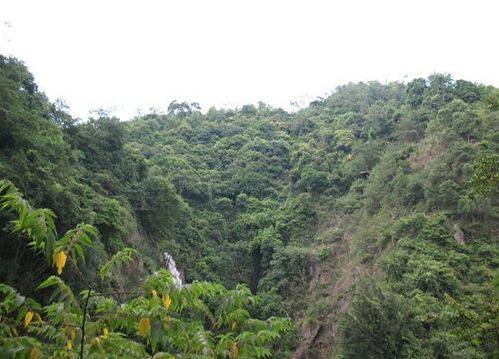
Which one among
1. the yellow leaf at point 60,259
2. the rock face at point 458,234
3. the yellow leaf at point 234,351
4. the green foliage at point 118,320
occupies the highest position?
the yellow leaf at point 60,259

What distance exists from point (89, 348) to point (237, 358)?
36.5 inches

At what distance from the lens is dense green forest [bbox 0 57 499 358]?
291 centimetres

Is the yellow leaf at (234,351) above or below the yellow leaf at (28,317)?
below

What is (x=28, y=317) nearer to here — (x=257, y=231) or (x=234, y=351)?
(x=234, y=351)

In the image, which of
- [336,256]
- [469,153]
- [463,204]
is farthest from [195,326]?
[336,256]

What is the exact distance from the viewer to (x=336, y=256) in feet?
94.6

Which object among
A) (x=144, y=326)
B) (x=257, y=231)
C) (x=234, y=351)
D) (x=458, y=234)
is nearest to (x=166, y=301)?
(x=144, y=326)

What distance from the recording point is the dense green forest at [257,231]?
9.55 feet

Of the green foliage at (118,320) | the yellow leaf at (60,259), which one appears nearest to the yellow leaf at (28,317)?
the green foliage at (118,320)

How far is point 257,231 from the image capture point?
34.7 metres

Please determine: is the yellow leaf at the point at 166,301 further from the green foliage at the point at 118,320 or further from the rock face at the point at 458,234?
the rock face at the point at 458,234

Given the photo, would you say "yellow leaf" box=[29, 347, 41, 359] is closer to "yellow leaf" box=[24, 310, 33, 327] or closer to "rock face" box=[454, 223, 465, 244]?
"yellow leaf" box=[24, 310, 33, 327]

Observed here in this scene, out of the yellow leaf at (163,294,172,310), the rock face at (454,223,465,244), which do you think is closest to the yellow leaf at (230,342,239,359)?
the yellow leaf at (163,294,172,310)

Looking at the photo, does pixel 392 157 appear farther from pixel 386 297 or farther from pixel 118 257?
pixel 118 257
